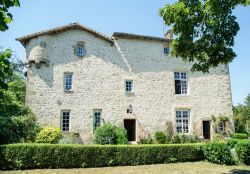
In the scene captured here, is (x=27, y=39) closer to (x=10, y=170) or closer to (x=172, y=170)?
(x=10, y=170)

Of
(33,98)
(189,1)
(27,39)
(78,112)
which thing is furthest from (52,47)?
(189,1)

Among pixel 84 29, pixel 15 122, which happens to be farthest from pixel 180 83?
pixel 15 122

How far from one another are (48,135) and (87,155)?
524 cm

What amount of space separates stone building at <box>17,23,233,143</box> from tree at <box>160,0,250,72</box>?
962 centimetres

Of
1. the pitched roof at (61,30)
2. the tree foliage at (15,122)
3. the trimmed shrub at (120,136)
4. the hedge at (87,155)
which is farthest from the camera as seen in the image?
the pitched roof at (61,30)

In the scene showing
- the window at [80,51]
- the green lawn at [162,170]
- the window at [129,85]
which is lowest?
the green lawn at [162,170]

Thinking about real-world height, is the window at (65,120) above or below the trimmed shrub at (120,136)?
above

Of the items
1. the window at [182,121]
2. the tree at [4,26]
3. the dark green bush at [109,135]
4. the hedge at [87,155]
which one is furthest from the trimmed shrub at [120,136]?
the tree at [4,26]

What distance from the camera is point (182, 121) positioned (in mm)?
21656

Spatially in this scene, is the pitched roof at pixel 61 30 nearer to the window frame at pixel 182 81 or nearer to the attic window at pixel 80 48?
the attic window at pixel 80 48

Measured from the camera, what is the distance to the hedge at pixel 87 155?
11656 mm

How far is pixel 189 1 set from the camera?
10797 millimetres

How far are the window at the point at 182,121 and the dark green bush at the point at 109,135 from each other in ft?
18.4

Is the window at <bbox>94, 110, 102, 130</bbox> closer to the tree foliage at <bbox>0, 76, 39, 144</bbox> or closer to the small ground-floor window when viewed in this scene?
the small ground-floor window
